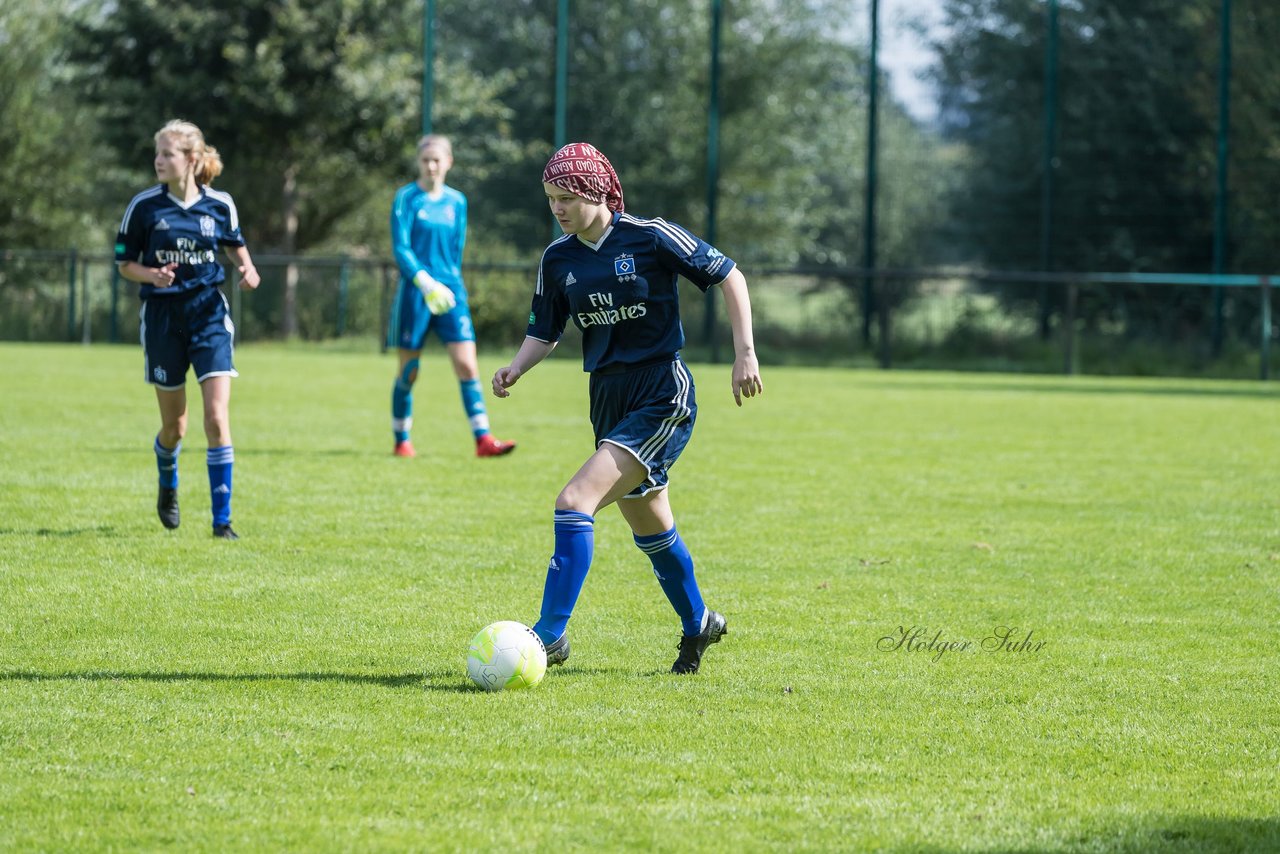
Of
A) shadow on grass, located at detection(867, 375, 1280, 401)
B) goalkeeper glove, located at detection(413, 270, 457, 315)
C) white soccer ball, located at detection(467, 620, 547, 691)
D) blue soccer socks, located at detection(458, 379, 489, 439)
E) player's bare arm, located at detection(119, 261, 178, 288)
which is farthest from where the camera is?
shadow on grass, located at detection(867, 375, 1280, 401)

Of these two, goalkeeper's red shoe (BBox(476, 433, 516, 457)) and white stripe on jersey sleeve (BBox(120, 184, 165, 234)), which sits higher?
Result: white stripe on jersey sleeve (BBox(120, 184, 165, 234))

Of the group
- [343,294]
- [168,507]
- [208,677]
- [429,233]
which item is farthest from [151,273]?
[343,294]

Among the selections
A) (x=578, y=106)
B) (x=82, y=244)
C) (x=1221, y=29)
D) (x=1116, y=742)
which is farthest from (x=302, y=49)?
(x=1116, y=742)

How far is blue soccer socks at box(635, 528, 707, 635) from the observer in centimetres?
525

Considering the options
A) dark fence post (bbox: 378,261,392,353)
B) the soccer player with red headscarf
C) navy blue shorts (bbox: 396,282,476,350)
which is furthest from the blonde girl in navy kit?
dark fence post (bbox: 378,261,392,353)

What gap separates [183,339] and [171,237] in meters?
0.50

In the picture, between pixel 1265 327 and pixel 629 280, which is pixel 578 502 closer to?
pixel 629 280

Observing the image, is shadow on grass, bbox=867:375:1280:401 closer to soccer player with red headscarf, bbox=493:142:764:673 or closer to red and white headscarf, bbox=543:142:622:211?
soccer player with red headscarf, bbox=493:142:764:673

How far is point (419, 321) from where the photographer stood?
1130 centimetres

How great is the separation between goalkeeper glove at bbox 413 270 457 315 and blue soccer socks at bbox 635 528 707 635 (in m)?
5.65

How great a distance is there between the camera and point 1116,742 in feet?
14.4

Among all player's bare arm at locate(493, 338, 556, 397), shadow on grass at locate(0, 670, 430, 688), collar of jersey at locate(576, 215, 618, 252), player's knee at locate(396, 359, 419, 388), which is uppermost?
collar of jersey at locate(576, 215, 618, 252)

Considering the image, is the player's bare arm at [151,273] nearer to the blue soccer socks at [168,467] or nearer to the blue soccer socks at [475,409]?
the blue soccer socks at [168,467]

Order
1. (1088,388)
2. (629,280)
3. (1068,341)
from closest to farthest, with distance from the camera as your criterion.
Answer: (629,280), (1088,388), (1068,341)
